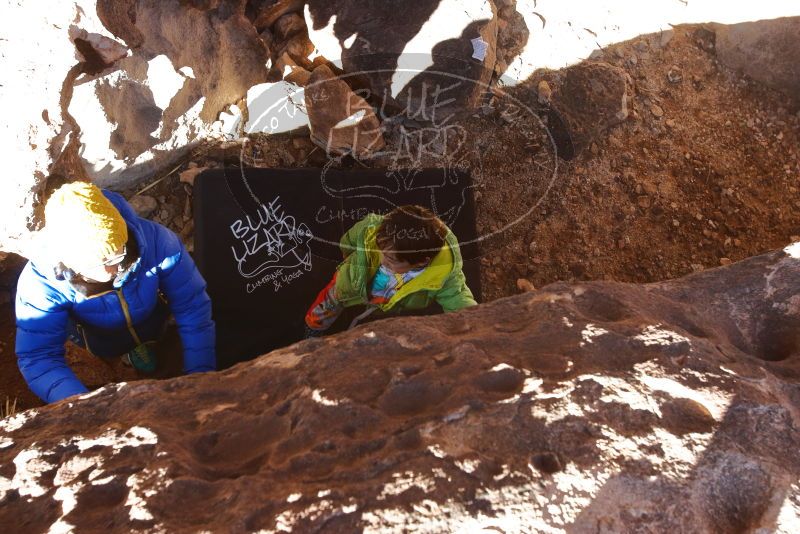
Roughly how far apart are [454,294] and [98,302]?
1.43 m

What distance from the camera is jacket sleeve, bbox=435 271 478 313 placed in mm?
2566

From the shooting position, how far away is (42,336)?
215 cm

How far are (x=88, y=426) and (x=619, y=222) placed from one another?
3.36 m

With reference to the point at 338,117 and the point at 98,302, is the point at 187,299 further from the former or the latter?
the point at 338,117

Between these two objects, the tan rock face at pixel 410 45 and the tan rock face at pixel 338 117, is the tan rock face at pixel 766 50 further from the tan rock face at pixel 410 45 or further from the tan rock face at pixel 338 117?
the tan rock face at pixel 338 117

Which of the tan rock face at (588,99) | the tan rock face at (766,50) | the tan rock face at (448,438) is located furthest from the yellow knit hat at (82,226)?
the tan rock face at (766,50)

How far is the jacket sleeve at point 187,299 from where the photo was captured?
2225 mm

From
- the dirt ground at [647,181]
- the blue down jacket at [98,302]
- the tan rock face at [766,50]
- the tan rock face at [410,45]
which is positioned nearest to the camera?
the blue down jacket at [98,302]

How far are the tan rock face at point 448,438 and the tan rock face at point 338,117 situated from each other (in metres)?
2.07

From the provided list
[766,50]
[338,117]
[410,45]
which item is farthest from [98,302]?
[766,50]

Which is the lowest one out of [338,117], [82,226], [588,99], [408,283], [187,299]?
[408,283]

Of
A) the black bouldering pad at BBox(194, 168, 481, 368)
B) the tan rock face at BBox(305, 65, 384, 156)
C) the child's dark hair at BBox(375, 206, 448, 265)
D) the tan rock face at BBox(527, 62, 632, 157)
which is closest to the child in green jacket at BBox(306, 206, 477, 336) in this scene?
the child's dark hair at BBox(375, 206, 448, 265)

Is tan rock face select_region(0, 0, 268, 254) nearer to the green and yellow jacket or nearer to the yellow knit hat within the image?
the yellow knit hat

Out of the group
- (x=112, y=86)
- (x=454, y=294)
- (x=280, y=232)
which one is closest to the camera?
(x=454, y=294)
